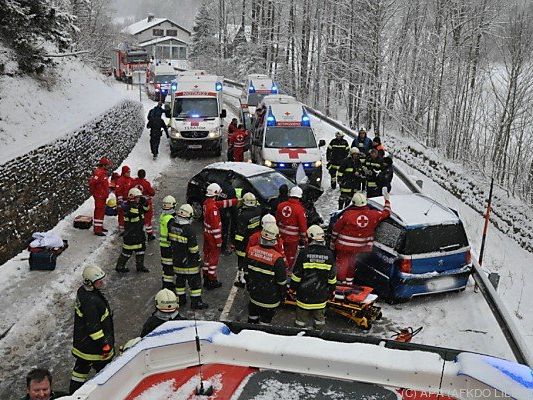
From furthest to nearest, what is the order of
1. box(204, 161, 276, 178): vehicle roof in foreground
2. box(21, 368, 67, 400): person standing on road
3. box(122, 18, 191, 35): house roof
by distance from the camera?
box(122, 18, 191, 35): house roof → box(204, 161, 276, 178): vehicle roof in foreground → box(21, 368, 67, 400): person standing on road

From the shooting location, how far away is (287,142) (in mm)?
16625

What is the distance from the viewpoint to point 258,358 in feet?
13.8

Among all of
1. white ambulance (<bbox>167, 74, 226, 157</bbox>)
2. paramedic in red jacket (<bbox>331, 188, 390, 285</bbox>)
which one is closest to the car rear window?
paramedic in red jacket (<bbox>331, 188, 390, 285</bbox>)

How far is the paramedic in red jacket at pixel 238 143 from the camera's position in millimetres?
17984

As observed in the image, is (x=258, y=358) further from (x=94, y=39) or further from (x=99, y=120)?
(x=94, y=39)

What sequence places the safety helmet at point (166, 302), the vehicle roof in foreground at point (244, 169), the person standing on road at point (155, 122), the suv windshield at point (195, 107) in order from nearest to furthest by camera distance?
the safety helmet at point (166, 302) < the vehicle roof in foreground at point (244, 169) < the person standing on road at point (155, 122) < the suv windshield at point (195, 107)

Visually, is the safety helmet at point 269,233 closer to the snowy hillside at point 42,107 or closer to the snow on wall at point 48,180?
the snow on wall at point 48,180

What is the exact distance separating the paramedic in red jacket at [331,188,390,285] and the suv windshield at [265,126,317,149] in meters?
7.14

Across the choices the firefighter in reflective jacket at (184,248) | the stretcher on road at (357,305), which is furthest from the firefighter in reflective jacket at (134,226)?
the stretcher on road at (357,305)

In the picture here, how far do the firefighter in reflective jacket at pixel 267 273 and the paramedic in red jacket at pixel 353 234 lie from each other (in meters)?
2.15

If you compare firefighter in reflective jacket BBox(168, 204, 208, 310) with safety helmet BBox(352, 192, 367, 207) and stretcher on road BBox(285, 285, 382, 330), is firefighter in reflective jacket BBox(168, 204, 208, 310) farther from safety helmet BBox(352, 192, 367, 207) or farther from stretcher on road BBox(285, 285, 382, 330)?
safety helmet BBox(352, 192, 367, 207)

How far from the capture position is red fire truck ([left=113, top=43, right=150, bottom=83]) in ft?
153

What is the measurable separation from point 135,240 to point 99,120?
289 inches

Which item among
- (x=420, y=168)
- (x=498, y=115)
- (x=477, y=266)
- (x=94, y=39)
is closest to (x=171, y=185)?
(x=477, y=266)
